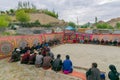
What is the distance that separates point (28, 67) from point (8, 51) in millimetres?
4503

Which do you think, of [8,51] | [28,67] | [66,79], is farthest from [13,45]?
[66,79]

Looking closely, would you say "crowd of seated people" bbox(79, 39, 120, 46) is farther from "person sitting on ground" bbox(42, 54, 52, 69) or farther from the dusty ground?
"person sitting on ground" bbox(42, 54, 52, 69)

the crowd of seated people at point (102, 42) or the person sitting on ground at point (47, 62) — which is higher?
the person sitting on ground at point (47, 62)

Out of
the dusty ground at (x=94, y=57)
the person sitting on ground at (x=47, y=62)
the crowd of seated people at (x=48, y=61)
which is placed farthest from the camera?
the dusty ground at (x=94, y=57)

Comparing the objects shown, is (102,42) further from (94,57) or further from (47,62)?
(47,62)

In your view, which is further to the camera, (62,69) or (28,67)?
(28,67)

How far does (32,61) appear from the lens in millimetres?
11578

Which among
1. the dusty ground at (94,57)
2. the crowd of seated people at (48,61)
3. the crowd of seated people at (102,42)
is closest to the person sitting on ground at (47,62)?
the crowd of seated people at (48,61)

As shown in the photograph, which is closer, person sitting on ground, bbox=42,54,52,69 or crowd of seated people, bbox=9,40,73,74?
crowd of seated people, bbox=9,40,73,74

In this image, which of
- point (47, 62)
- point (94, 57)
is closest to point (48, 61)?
point (47, 62)

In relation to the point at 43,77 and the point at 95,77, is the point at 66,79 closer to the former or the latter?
the point at 43,77

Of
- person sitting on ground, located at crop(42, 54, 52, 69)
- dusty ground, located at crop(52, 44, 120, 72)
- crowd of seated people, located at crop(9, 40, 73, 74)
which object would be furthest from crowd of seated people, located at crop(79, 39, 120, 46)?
person sitting on ground, located at crop(42, 54, 52, 69)

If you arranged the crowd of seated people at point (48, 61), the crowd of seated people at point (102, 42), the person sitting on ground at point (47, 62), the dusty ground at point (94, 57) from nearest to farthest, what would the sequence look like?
1. the crowd of seated people at point (48, 61)
2. the person sitting on ground at point (47, 62)
3. the dusty ground at point (94, 57)
4. the crowd of seated people at point (102, 42)

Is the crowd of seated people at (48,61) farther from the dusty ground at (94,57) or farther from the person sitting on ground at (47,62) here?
the dusty ground at (94,57)
